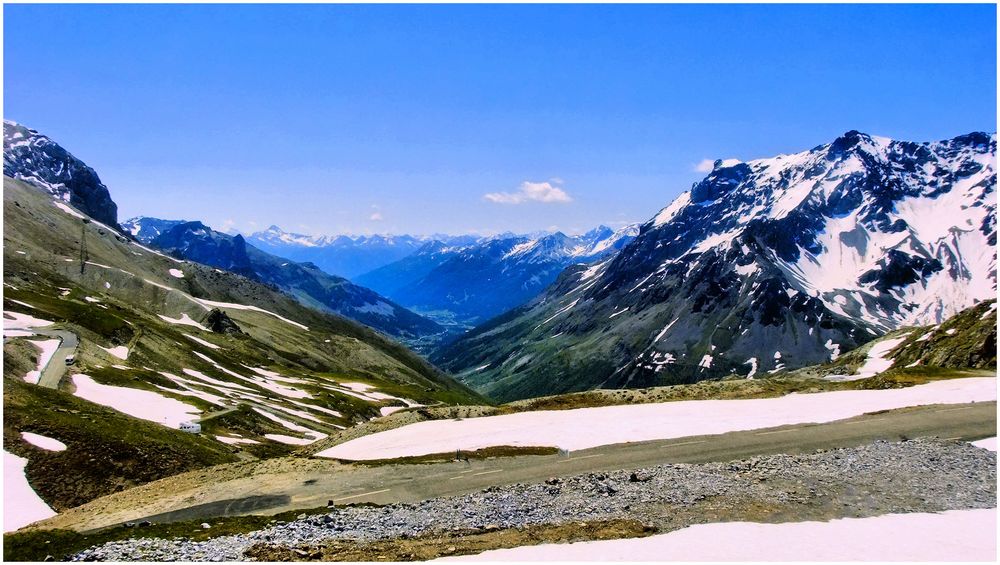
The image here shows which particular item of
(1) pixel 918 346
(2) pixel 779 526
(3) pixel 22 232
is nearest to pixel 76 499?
(2) pixel 779 526

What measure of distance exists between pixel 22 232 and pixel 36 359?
530ft

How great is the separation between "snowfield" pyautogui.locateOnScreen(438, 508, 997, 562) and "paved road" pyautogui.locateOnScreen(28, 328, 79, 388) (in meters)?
61.2

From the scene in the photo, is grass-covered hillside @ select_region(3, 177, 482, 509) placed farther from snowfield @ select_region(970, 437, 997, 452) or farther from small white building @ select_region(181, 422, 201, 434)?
snowfield @ select_region(970, 437, 997, 452)

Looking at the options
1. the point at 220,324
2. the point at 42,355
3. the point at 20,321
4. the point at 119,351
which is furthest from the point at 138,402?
the point at 220,324

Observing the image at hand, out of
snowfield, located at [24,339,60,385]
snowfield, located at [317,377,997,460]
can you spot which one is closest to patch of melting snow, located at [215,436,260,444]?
snowfield, located at [24,339,60,385]

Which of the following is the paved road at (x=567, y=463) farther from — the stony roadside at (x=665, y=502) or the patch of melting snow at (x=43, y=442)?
the patch of melting snow at (x=43, y=442)

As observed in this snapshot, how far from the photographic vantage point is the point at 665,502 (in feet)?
94.5

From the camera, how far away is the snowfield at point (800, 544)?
23500 mm

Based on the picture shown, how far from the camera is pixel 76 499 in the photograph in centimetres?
3581

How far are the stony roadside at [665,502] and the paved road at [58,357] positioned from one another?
49.6 metres

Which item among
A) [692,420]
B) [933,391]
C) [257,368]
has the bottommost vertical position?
[257,368]

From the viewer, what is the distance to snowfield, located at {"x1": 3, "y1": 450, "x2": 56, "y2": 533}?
31500mm

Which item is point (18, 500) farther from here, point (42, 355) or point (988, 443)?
point (988, 443)

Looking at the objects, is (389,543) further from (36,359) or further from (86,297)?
(86,297)
